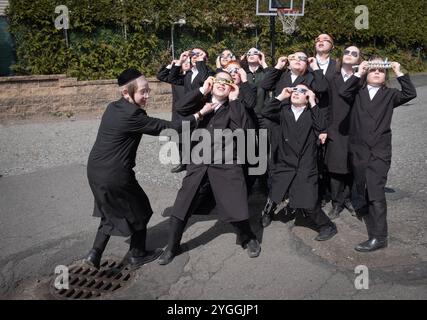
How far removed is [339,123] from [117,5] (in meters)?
8.11

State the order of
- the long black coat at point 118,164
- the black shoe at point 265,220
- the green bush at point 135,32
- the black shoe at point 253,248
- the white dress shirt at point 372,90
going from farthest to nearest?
the green bush at point 135,32
the black shoe at point 265,220
the white dress shirt at point 372,90
the black shoe at point 253,248
the long black coat at point 118,164

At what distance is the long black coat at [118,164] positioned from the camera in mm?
3984

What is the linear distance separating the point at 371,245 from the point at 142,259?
7.28 feet

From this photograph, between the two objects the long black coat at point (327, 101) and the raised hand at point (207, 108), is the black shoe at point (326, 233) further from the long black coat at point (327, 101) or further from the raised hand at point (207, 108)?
the raised hand at point (207, 108)

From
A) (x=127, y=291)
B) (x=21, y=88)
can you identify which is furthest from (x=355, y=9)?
(x=127, y=291)

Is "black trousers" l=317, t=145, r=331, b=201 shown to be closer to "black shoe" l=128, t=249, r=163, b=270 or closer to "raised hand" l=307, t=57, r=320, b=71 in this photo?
"raised hand" l=307, t=57, r=320, b=71

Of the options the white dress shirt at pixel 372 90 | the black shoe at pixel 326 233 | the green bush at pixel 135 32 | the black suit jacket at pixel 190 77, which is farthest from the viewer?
the green bush at pixel 135 32

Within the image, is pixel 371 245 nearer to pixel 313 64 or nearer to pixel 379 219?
pixel 379 219

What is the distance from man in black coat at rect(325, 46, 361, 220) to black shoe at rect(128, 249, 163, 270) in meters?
2.19

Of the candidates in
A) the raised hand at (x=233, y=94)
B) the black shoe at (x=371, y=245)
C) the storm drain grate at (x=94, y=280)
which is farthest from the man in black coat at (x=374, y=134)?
the storm drain grate at (x=94, y=280)

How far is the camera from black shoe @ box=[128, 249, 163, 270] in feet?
14.1

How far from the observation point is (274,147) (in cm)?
518
